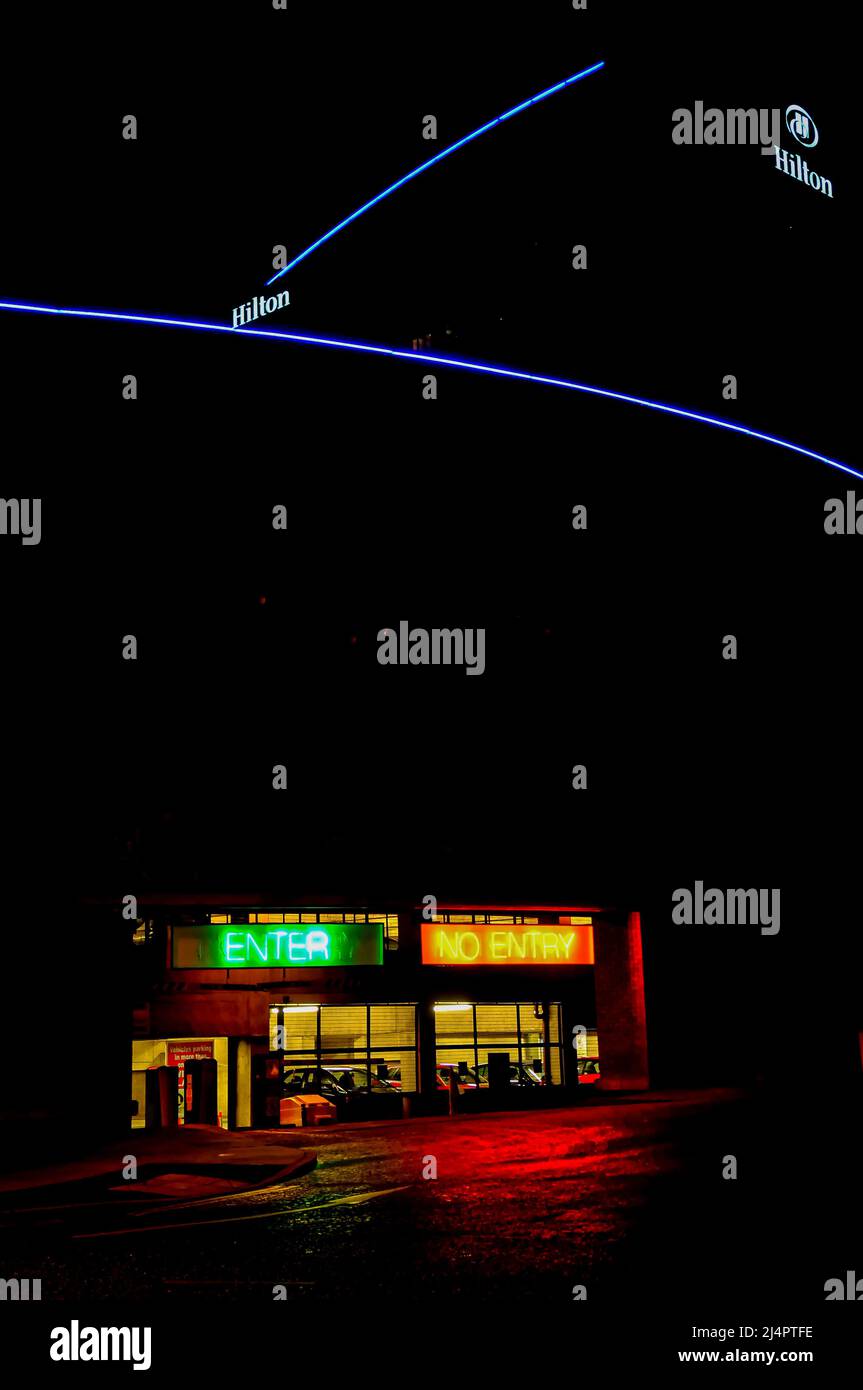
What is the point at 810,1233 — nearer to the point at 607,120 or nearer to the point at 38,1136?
the point at 38,1136

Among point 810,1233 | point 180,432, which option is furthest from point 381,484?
point 810,1233

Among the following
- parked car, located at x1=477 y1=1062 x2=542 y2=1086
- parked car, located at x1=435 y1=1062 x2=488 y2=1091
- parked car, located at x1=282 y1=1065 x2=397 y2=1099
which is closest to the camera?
parked car, located at x1=282 y1=1065 x2=397 y2=1099

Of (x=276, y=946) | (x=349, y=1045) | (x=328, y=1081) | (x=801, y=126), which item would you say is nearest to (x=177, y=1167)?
(x=276, y=946)

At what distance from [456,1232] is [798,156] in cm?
3048

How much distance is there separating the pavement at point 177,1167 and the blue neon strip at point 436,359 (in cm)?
1594

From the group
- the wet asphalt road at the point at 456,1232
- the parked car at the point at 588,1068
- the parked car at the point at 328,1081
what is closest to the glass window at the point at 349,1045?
the parked car at the point at 328,1081

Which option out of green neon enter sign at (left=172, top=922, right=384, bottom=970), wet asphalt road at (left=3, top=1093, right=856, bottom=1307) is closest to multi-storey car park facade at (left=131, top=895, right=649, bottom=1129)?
green neon enter sign at (left=172, top=922, right=384, bottom=970)

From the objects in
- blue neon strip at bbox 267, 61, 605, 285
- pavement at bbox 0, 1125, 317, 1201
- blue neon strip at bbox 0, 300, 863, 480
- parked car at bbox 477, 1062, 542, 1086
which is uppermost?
blue neon strip at bbox 267, 61, 605, 285

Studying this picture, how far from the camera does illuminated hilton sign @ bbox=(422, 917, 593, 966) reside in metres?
26.4

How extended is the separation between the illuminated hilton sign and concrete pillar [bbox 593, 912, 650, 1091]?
0.53 m

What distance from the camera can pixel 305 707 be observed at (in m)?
24.9

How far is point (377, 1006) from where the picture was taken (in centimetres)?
2709

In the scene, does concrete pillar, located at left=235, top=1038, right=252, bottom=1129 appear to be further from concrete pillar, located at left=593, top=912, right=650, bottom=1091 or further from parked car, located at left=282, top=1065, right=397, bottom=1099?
concrete pillar, located at left=593, top=912, right=650, bottom=1091
